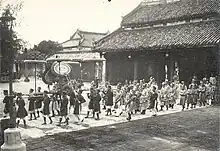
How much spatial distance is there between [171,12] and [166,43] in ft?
16.5

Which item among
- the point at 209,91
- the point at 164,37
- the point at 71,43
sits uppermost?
the point at 71,43

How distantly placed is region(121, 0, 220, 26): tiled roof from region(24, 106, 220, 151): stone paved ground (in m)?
12.0

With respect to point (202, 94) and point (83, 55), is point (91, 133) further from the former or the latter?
point (83, 55)

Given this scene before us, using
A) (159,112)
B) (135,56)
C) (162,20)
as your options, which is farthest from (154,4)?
(159,112)

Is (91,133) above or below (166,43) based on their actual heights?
below

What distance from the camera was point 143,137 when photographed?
32.4ft

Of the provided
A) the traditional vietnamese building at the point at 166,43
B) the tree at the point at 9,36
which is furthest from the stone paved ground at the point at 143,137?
the traditional vietnamese building at the point at 166,43

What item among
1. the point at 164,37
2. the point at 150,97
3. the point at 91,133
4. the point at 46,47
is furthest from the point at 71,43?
the point at 91,133

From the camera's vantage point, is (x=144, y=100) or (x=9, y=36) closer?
(x=9, y=36)

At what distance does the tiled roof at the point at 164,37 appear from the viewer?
64.8 feet

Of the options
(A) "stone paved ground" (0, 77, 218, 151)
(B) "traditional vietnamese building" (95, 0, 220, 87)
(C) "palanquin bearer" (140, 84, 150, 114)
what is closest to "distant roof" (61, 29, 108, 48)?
(B) "traditional vietnamese building" (95, 0, 220, 87)

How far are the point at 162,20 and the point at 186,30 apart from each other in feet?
10.6

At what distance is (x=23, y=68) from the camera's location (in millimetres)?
47156

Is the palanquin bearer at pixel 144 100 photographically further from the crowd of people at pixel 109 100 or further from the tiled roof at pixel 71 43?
the tiled roof at pixel 71 43
